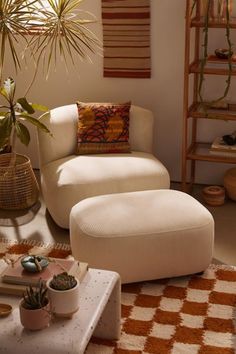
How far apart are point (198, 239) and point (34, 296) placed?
119cm

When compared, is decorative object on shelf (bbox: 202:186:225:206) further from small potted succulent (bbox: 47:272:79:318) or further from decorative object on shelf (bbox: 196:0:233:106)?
small potted succulent (bbox: 47:272:79:318)

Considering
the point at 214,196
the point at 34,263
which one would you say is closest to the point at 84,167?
the point at 214,196

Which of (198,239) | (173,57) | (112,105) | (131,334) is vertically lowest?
(131,334)

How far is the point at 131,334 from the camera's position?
308cm

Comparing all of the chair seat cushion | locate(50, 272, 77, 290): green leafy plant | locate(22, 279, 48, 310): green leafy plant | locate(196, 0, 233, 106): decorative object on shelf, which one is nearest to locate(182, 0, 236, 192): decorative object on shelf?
locate(196, 0, 233, 106): decorative object on shelf

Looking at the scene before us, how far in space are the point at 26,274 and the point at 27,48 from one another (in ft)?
8.48

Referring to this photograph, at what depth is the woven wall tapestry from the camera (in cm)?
462

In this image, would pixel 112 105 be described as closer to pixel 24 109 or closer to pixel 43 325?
pixel 24 109

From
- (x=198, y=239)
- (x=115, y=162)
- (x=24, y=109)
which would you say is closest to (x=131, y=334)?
(x=198, y=239)

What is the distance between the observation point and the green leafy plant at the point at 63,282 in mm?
2580

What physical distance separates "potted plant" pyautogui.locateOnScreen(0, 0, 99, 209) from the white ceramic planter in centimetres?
Answer: 183

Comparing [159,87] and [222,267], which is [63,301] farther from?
[159,87]

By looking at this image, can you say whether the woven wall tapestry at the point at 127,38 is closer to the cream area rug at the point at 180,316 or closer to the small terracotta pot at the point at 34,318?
the cream area rug at the point at 180,316

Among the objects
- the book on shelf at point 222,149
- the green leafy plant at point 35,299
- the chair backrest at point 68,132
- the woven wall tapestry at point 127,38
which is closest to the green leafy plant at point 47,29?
the woven wall tapestry at point 127,38
